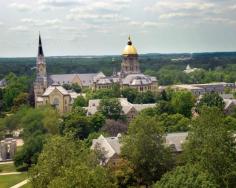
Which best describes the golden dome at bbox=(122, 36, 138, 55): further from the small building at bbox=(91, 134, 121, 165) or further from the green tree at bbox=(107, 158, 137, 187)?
the green tree at bbox=(107, 158, 137, 187)

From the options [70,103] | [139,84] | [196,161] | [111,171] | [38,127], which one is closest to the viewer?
[196,161]

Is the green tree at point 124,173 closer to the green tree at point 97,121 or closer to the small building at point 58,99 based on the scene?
the green tree at point 97,121

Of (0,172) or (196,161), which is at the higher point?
(196,161)

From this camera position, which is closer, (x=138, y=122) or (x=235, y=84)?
(x=138, y=122)

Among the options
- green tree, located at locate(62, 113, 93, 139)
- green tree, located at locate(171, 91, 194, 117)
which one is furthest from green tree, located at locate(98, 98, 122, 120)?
green tree, located at locate(62, 113, 93, 139)

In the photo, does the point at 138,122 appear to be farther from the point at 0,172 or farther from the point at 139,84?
the point at 139,84

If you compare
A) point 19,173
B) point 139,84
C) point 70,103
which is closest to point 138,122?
point 19,173

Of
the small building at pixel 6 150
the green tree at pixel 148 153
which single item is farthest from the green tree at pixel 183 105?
the green tree at pixel 148 153
